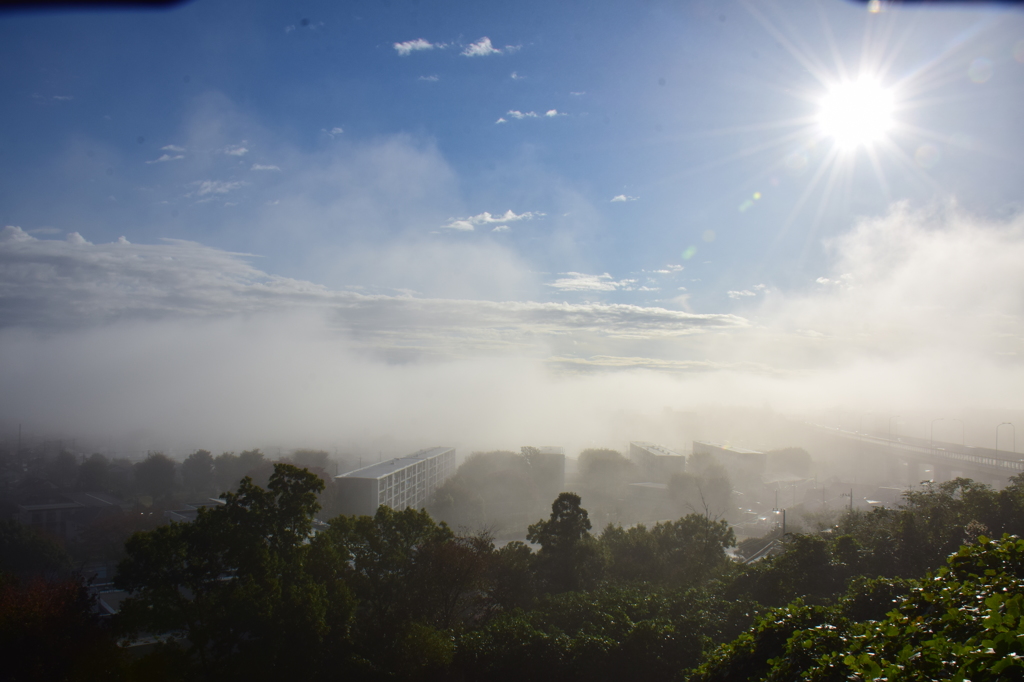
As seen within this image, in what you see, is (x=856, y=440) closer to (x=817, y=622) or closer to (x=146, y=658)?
(x=817, y=622)

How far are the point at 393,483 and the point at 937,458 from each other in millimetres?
52047

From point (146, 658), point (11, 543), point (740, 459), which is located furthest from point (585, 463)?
point (146, 658)

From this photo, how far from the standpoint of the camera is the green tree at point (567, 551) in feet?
46.9

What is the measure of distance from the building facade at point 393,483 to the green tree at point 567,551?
929cm

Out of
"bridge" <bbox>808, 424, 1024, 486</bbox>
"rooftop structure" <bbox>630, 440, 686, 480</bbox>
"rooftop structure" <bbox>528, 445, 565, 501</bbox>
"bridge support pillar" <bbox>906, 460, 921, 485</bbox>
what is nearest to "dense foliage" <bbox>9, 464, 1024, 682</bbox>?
"rooftop structure" <bbox>528, 445, 565, 501</bbox>

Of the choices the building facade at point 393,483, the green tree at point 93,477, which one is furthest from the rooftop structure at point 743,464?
the green tree at point 93,477

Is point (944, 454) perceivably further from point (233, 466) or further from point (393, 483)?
point (233, 466)

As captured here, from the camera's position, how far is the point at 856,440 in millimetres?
61250

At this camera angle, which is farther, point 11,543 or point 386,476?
point 386,476

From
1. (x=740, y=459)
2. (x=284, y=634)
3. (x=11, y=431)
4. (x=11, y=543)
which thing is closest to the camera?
(x=284, y=634)

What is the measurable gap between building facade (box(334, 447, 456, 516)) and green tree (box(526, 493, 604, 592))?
30.5 feet

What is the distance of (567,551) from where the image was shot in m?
14.5

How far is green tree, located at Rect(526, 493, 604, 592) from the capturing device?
14297 millimetres

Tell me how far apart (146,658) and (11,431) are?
75.7 meters
